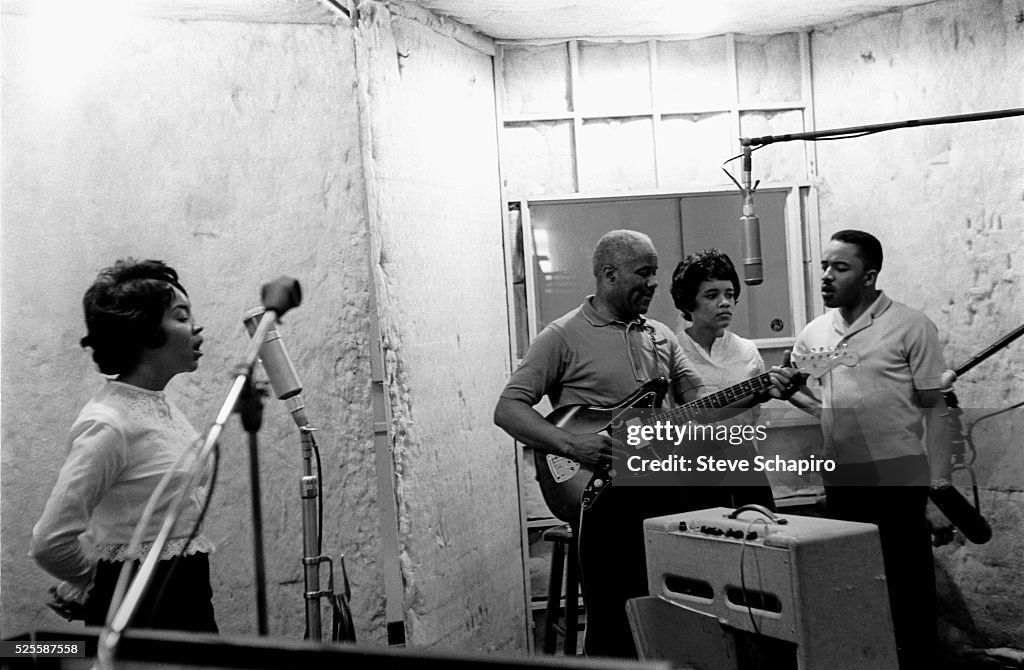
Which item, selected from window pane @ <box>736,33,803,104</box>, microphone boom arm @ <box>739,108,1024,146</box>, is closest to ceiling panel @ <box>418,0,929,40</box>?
window pane @ <box>736,33,803,104</box>

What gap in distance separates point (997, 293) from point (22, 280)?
385 cm

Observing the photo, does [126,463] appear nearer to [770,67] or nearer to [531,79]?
[531,79]

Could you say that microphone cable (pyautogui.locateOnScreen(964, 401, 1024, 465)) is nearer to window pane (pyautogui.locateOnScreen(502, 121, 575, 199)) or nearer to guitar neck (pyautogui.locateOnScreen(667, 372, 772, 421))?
guitar neck (pyautogui.locateOnScreen(667, 372, 772, 421))

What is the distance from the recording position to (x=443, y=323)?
412 centimetres

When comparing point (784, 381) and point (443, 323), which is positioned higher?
point (443, 323)

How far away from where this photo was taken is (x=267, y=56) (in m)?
3.51

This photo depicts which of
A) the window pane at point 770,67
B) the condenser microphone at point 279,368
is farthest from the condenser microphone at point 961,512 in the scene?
the condenser microphone at point 279,368

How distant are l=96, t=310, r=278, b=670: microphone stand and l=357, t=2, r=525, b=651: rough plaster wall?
205cm

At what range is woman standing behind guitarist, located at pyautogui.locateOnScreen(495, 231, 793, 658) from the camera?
11.6 ft

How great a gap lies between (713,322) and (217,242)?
2.27m

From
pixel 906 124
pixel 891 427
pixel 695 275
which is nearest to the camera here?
pixel 906 124

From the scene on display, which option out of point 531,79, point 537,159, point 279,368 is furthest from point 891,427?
point 279,368

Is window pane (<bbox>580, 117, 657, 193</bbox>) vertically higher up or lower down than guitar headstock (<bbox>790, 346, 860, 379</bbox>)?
higher up

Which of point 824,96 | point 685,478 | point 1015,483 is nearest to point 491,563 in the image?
point 685,478
